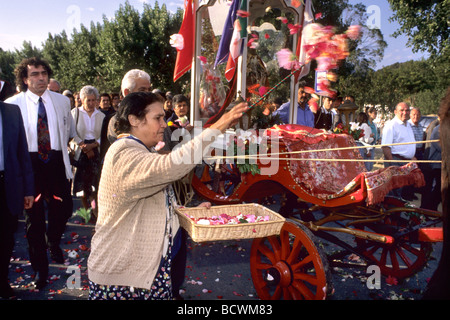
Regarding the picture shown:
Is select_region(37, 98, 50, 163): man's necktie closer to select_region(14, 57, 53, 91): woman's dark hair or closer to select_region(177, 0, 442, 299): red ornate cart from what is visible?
select_region(14, 57, 53, 91): woman's dark hair

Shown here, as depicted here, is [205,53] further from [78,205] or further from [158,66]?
[158,66]

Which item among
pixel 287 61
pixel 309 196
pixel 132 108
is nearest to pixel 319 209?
pixel 309 196

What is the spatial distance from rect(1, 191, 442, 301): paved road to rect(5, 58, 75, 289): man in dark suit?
31 cm

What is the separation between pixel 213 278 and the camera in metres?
4.08

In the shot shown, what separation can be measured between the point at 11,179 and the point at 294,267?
2810 mm

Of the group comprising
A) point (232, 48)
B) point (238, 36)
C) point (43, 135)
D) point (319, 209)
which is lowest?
point (319, 209)

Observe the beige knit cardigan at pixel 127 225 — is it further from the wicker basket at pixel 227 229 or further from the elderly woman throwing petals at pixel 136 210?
the wicker basket at pixel 227 229

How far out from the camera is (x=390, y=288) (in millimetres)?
3828

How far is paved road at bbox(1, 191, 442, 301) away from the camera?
3652 mm

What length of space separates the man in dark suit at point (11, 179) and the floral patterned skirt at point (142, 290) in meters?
1.82

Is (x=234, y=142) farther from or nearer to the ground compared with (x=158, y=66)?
nearer to the ground

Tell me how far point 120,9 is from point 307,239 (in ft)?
79.6

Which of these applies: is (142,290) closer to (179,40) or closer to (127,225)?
(127,225)

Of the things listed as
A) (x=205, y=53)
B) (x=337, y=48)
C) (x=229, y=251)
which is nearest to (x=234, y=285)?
(x=229, y=251)
